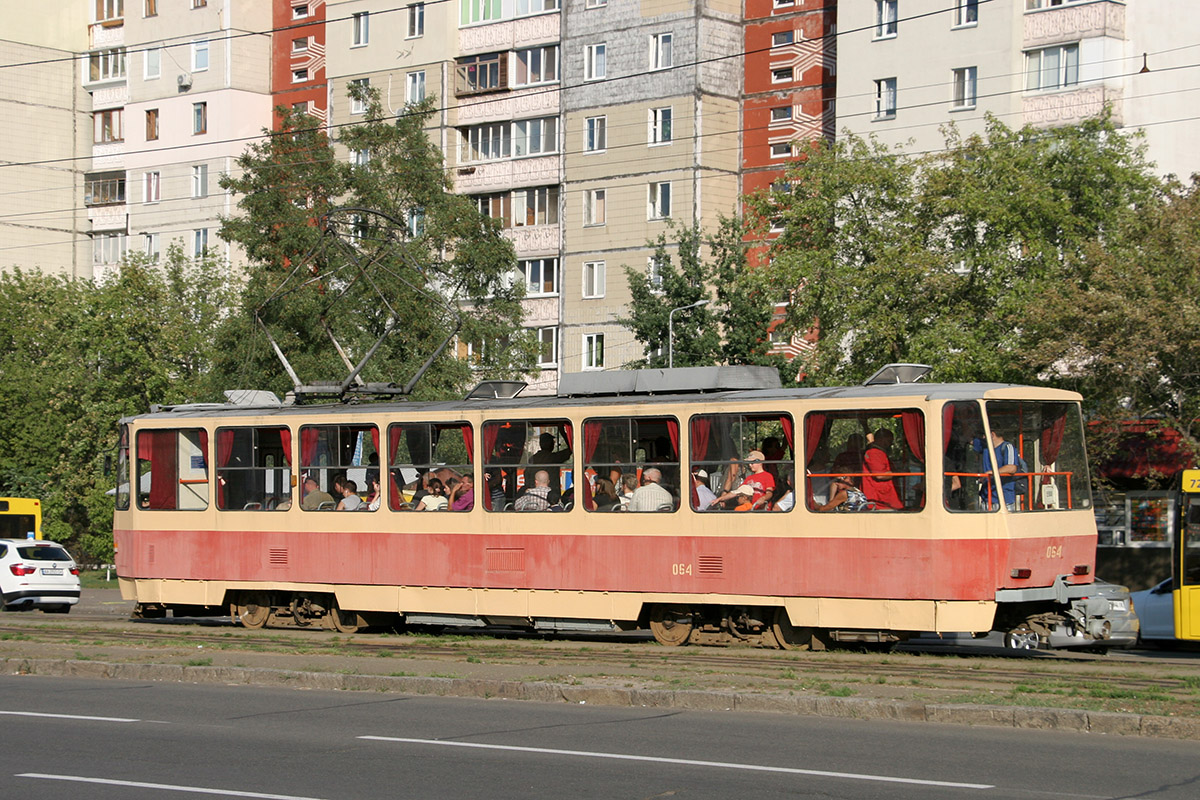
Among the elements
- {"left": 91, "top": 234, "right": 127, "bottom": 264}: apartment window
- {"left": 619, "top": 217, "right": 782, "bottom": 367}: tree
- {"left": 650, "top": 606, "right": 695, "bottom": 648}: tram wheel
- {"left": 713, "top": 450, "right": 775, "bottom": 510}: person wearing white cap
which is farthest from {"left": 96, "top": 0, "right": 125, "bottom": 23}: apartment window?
{"left": 713, "top": 450, "right": 775, "bottom": 510}: person wearing white cap

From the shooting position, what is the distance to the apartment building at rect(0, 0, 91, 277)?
236 ft

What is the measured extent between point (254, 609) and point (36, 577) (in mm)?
9262

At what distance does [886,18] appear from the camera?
50.8 m

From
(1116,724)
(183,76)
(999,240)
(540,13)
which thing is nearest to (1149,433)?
(999,240)

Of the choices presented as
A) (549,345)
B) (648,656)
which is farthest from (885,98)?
(648,656)

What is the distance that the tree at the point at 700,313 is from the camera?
44.2 metres

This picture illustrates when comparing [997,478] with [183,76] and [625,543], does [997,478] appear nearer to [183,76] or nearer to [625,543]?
[625,543]

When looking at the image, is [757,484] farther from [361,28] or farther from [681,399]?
[361,28]

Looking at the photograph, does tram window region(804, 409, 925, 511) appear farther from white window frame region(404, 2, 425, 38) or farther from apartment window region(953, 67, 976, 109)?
white window frame region(404, 2, 425, 38)

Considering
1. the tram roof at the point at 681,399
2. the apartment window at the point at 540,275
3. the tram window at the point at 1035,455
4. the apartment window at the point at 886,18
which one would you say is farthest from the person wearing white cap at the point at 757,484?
the apartment window at the point at 540,275

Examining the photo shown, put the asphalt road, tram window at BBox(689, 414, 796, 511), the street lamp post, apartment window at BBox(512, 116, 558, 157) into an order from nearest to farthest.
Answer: the asphalt road, tram window at BBox(689, 414, 796, 511), the street lamp post, apartment window at BBox(512, 116, 558, 157)

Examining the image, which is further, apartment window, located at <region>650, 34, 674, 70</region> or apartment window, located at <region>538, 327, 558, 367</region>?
apartment window, located at <region>538, 327, 558, 367</region>

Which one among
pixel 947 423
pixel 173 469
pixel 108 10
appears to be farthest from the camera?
pixel 108 10

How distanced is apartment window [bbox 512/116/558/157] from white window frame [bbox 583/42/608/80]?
209 cm
